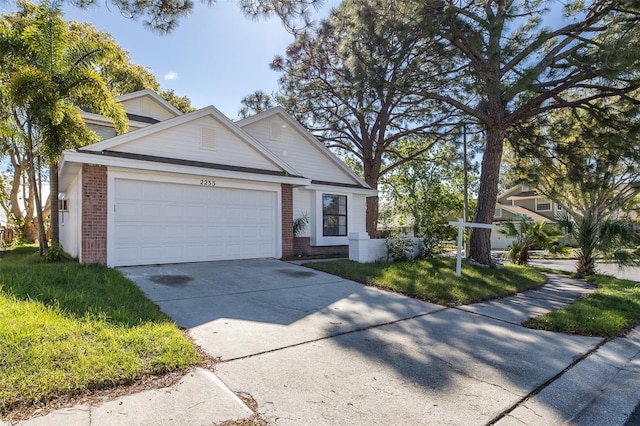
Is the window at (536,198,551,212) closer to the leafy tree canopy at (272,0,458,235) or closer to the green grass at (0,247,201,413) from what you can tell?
the leafy tree canopy at (272,0,458,235)

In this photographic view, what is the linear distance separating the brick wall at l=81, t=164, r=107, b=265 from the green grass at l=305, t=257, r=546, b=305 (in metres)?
5.06

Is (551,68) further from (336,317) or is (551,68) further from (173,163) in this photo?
(173,163)

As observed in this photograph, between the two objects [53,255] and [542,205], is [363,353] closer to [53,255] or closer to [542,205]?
[53,255]

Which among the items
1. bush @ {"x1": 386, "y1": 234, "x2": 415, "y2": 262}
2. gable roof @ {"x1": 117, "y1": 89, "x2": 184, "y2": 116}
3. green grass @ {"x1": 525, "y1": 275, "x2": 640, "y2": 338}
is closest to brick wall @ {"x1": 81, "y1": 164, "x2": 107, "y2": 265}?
bush @ {"x1": 386, "y1": 234, "x2": 415, "y2": 262}

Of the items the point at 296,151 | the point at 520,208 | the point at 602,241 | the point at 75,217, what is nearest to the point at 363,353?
the point at 75,217

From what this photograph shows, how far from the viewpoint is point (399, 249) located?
11.4 m

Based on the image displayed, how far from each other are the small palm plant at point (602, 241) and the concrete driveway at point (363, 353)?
7.60 m

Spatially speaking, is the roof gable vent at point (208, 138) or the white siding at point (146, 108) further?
the white siding at point (146, 108)

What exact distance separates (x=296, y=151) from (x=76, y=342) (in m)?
11.8

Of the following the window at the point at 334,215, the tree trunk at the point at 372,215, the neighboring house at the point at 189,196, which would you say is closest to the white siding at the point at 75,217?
the neighboring house at the point at 189,196

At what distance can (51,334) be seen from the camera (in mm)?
3621

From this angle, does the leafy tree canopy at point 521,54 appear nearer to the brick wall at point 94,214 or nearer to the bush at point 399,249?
the bush at point 399,249

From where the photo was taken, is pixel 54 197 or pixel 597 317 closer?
pixel 597 317

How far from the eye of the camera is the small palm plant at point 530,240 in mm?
13528
